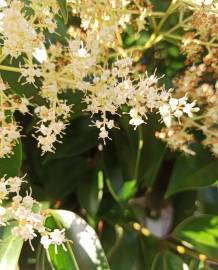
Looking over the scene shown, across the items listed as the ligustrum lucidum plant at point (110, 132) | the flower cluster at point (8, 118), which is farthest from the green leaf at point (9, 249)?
the flower cluster at point (8, 118)

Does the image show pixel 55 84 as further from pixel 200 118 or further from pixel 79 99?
pixel 200 118

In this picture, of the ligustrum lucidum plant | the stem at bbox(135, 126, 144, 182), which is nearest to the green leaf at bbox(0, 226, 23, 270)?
the ligustrum lucidum plant

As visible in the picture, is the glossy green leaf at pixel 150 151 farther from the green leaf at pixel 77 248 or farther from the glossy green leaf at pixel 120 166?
the green leaf at pixel 77 248

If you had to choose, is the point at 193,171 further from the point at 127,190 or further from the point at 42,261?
the point at 42,261

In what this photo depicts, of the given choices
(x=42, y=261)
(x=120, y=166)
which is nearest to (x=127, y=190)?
(x=120, y=166)

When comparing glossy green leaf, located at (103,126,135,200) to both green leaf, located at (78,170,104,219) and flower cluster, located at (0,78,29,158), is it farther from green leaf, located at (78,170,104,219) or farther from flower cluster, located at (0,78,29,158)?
flower cluster, located at (0,78,29,158)

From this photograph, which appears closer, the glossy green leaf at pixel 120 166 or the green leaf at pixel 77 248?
the green leaf at pixel 77 248

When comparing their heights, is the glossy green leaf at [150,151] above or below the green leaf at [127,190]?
above

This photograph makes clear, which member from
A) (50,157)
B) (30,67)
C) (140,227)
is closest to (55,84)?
(30,67)

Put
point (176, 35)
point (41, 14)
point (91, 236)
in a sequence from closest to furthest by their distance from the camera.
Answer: point (41, 14) → point (91, 236) → point (176, 35)
